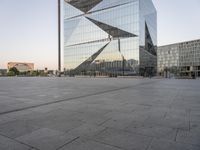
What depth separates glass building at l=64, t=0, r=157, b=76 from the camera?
6112cm

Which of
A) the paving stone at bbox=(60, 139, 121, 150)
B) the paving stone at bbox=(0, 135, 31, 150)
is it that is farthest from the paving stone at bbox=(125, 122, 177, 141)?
the paving stone at bbox=(0, 135, 31, 150)

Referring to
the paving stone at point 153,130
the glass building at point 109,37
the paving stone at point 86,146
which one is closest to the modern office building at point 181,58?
the glass building at point 109,37

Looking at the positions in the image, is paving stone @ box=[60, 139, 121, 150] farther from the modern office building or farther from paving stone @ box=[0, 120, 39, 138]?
the modern office building

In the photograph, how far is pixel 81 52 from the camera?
7806cm

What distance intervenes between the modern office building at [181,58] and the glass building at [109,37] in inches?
1782

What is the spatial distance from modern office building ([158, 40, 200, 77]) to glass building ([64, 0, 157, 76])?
1782 inches

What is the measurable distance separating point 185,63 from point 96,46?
78.6 metres

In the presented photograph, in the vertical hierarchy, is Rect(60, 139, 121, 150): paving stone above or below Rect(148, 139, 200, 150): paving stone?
below

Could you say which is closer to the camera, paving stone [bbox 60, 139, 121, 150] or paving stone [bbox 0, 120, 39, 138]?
paving stone [bbox 60, 139, 121, 150]

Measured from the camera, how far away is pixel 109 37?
68.4 meters

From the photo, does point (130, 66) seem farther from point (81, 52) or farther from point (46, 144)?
point (46, 144)

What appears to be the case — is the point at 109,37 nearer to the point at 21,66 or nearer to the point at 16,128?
the point at 16,128

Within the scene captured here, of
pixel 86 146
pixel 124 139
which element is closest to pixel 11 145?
pixel 86 146

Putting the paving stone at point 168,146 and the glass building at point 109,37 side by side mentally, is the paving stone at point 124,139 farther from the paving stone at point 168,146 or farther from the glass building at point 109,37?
the glass building at point 109,37
